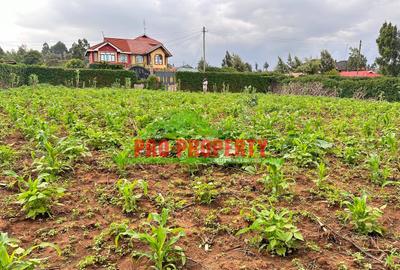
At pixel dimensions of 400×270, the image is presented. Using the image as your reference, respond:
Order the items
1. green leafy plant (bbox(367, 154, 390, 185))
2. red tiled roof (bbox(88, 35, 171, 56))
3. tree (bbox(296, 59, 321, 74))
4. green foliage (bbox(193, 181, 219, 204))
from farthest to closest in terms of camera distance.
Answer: red tiled roof (bbox(88, 35, 171, 56)), tree (bbox(296, 59, 321, 74)), green leafy plant (bbox(367, 154, 390, 185)), green foliage (bbox(193, 181, 219, 204))

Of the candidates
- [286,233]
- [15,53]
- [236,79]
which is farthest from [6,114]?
[15,53]

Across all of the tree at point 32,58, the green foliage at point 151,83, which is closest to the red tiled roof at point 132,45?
the tree at point 32,58

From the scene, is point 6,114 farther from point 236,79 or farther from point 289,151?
point 236,79

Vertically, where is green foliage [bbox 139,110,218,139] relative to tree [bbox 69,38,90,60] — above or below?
below

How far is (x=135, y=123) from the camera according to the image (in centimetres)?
558

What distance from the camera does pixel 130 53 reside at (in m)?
44.9

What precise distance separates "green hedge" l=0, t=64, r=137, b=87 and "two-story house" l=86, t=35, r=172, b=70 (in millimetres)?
18016

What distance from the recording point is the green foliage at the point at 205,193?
2744 mm

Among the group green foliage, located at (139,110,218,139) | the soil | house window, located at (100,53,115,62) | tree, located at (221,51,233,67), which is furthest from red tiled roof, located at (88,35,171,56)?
the soil

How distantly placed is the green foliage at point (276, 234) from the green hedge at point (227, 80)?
80.5 ft

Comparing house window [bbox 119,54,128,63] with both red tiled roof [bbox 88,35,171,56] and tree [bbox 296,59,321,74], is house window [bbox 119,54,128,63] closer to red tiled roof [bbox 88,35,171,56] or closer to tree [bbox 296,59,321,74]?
red tiled roof [bbox 88,35,171,56]

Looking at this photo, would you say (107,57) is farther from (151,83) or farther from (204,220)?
(204,220)

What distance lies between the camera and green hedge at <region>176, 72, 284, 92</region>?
26.8 m

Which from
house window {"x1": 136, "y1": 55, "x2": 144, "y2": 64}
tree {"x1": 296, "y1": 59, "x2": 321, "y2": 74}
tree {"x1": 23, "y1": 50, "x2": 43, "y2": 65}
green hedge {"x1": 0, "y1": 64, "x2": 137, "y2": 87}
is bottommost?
green hedge {"x1": 0, "y1": 64, "x2": 137, "y2": 87}
